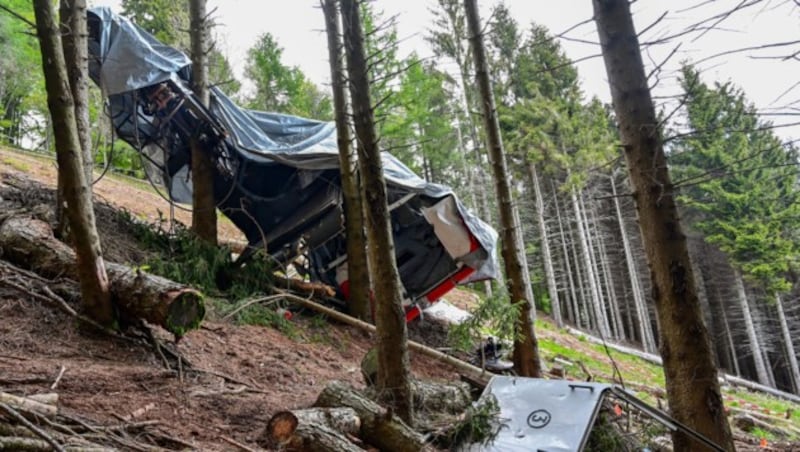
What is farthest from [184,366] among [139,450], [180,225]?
[180,225]

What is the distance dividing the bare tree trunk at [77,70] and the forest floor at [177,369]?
3.59 ft

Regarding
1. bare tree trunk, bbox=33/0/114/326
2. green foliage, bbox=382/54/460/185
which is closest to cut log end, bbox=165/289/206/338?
bare tree trunk, bbox=33/0/114/326

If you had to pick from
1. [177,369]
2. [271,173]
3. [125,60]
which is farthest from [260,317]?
[125,60]

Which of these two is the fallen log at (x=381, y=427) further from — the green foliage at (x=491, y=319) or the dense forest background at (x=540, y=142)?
the dense forest background at (x=540, y=142)

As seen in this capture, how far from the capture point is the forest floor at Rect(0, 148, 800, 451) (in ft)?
Result: 8.20

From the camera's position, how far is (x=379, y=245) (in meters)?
3.24

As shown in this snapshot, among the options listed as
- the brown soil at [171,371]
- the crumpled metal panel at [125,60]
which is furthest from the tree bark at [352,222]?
the crumpled metal panel at [125,60]

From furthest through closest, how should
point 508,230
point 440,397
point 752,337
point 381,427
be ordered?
1. point 752,337
2. point 508,230
3. point 440,397
4. point 381,427

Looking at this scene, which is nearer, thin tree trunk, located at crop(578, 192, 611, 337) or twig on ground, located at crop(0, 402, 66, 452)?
twig on ground, located at crop(0, 402, 66, 452)

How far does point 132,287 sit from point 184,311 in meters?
0.49

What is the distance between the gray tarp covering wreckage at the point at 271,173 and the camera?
5.92m

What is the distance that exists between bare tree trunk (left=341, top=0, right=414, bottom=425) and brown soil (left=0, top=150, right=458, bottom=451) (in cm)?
73

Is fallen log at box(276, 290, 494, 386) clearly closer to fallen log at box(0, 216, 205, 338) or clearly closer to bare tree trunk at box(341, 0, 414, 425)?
bare tree trunk at box(341, 0, 414, 425)

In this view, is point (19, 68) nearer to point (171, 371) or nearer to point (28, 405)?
point (171, 371)
